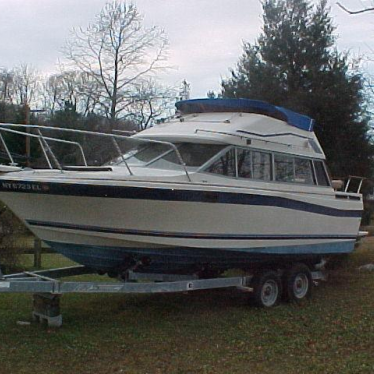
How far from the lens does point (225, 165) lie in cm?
911

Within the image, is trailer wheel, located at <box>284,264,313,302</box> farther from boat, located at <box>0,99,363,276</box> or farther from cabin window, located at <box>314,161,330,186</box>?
cabin window, located at <box>314,161,330,186</box>

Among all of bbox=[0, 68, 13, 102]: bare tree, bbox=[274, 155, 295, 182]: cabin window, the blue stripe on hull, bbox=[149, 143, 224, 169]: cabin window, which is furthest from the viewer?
bbox=[0, 68, 13, 102]: bare tree

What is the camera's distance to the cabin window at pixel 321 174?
35.7 ft

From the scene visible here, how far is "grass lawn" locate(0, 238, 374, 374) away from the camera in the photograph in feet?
21.9

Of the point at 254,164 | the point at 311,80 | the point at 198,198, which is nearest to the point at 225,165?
the point at 254,164

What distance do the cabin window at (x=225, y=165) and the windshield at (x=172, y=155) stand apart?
0.40 ft

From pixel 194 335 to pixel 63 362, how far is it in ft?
6.24

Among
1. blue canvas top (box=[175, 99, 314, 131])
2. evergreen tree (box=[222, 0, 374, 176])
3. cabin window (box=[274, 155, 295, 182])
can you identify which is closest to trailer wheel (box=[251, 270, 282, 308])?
cabin window (box=[274, 155, 295, 182])

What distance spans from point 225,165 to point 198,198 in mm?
995

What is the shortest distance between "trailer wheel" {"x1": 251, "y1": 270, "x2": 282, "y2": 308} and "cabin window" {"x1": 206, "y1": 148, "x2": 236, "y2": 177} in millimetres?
1697

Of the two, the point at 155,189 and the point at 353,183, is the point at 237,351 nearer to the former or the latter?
the point at 155,189

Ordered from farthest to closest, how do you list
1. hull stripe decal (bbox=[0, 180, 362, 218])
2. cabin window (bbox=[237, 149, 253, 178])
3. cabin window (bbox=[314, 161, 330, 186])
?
1. cabin window (bbox=[314, 161, 330, 186])
2. cabin window (bbox=[237, 149, 253, 178])
3. hull stripe decal (bbox=[0, 180, 362, 218])

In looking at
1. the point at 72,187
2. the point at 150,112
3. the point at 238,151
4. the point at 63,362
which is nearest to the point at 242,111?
the point at 238,151

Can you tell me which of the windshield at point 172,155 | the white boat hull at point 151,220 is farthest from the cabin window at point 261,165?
the windshield at point 172,155
